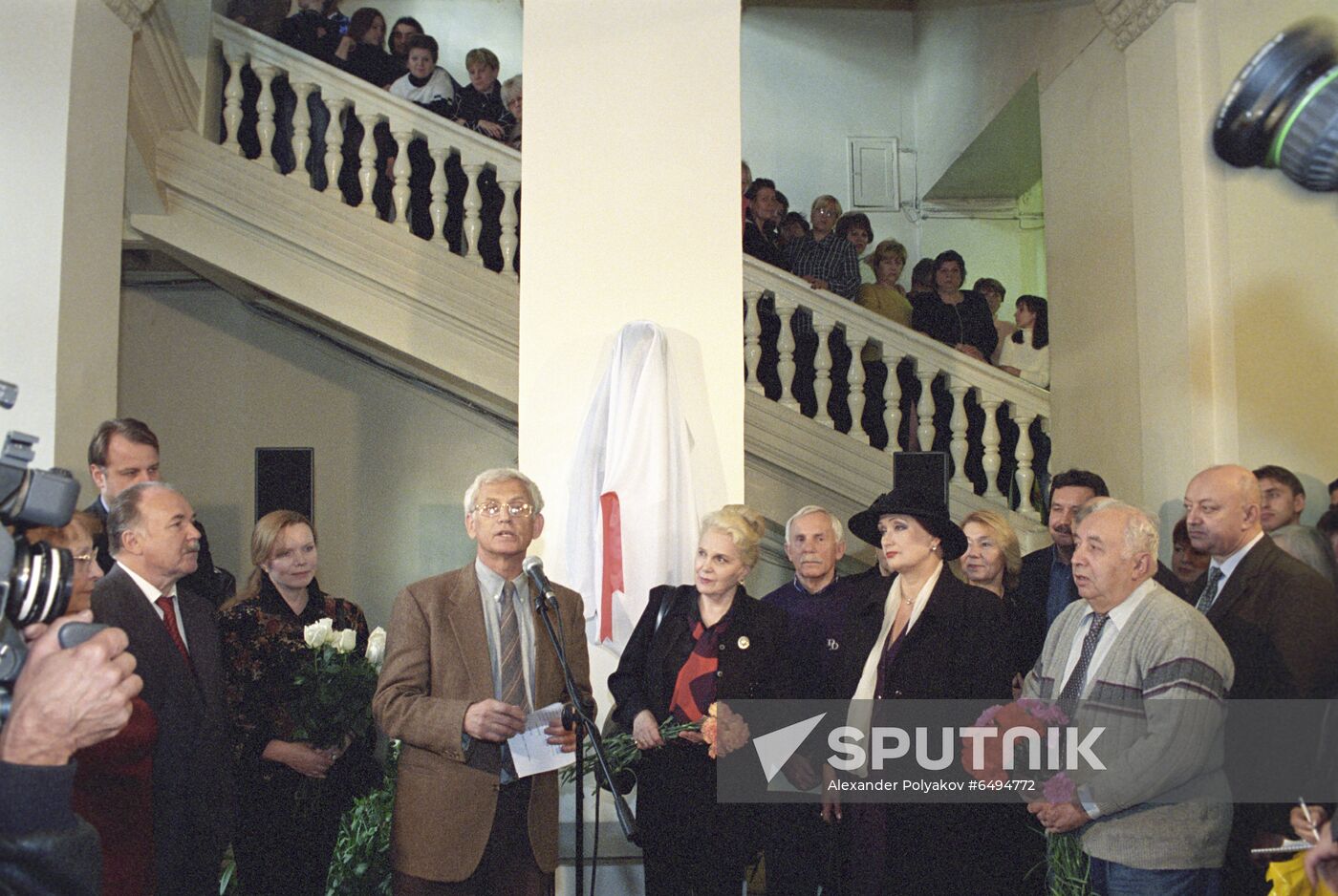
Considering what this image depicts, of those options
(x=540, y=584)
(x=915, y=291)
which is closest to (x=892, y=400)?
(x=915, y=291)

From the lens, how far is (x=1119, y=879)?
132 inches

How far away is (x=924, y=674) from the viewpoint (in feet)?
12.4

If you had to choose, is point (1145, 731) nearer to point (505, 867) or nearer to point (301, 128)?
point (505, 867)

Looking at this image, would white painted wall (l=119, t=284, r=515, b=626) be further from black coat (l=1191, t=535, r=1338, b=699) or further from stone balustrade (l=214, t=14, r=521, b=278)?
black coat (l=1191, t=535, r=1338, b=699)

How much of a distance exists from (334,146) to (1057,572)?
5.03 m

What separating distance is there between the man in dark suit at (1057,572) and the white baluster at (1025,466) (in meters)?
2.62

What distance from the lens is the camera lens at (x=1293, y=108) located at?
162cm

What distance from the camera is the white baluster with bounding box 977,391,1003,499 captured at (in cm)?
766

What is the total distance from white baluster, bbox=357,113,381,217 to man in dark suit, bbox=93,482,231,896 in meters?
4.58

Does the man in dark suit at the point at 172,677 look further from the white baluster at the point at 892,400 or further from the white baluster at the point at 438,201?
the white baluster at the point at 892,400

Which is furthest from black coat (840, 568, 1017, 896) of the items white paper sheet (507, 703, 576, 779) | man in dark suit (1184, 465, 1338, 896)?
white paper sheet (507, 703, 576, 779)

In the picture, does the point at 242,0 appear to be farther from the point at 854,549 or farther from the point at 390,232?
the point at 854,549

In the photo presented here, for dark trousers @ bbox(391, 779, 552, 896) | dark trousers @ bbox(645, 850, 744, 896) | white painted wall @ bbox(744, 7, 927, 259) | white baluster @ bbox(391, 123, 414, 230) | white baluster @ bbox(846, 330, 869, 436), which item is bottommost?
dark trousers @ bbox(645, 850, 744, 896)

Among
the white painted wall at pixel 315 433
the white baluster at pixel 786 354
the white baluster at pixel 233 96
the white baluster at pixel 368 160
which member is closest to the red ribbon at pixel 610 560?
the white baluster at pixel 786 354
